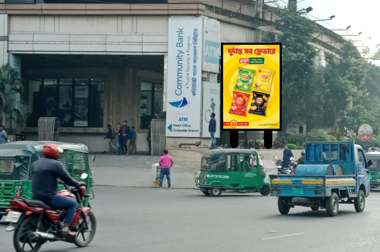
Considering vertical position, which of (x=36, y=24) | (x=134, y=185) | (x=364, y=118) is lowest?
(x=134, y=185)

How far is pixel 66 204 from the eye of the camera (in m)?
10.8

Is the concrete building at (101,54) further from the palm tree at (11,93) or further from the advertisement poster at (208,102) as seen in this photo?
the palm tree at (11,93)

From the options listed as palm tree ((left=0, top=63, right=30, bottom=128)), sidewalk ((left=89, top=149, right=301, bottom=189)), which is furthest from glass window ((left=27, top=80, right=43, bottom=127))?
sidewalk ((left=89, top=149, right=301, bottom=189))

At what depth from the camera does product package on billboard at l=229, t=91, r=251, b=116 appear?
655 centimetres

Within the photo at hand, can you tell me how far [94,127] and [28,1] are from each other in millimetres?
8647

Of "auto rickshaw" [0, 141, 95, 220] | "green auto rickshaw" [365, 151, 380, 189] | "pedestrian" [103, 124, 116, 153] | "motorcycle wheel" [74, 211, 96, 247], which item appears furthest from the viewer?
"pedestrian" [103, 124, 116, 153]

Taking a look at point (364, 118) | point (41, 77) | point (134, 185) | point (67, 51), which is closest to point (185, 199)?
point (134, 185)

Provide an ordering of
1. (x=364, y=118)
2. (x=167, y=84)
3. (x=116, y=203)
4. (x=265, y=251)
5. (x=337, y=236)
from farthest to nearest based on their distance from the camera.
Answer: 1. (x=364, y=118)
2. (x=167, y=84)
3. (x=116, y=203)
4. (x=337, y=236)
5. (x=265, y=251)

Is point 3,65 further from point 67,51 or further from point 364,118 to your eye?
point 364,118

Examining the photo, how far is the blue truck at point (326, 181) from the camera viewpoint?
1838 cm

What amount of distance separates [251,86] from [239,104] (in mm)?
209

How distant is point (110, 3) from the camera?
124 ft

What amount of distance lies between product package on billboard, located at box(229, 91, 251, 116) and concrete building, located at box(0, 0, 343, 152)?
98.8ft

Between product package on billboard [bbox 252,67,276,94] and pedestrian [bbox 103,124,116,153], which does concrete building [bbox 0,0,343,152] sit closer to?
pedestrian [bbox 103,124,116,153]
